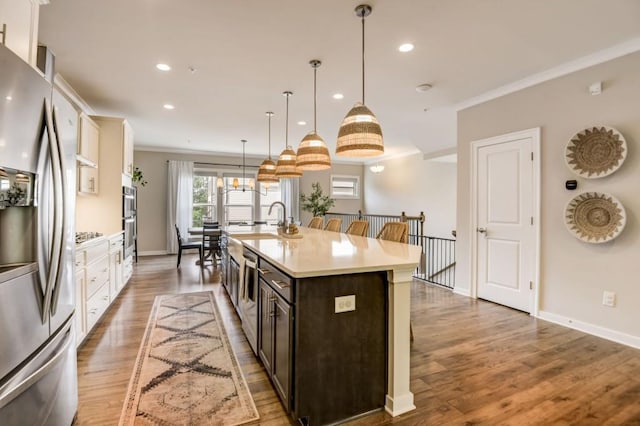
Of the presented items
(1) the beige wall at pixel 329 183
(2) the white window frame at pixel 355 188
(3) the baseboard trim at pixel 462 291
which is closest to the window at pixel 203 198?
(1) the beige wall at pixel 329 183

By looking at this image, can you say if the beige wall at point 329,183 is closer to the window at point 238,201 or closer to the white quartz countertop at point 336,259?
the window at point 238,201

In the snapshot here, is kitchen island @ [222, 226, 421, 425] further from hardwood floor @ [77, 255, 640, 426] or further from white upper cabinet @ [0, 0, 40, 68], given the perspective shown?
white upper cabinet @ [0, 0, 40, 68]

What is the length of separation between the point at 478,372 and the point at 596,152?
7.93 ft

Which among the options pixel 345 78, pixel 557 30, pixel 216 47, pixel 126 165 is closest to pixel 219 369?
pixel 216 47

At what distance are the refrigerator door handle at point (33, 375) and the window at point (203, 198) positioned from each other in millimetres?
7022

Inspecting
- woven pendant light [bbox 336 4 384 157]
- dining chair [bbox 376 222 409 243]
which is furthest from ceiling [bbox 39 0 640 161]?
dining chair [bbox 376 222 409 243]

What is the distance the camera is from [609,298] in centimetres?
304

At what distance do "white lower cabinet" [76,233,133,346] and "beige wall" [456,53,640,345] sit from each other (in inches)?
181

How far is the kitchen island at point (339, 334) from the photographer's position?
5.65 ft

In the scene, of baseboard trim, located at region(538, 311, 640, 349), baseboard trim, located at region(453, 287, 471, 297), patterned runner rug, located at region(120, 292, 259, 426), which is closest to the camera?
patterned runner rug, located at region(120, 292, 259, 426)

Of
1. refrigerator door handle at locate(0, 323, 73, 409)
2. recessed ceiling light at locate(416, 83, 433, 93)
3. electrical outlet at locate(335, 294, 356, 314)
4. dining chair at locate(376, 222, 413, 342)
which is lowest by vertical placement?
refrigerator door handle at locate(0, 323, 73, 409)

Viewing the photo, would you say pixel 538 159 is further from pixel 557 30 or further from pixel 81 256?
pixel 81 256

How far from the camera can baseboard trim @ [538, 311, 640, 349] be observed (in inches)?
113

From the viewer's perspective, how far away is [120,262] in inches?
172
